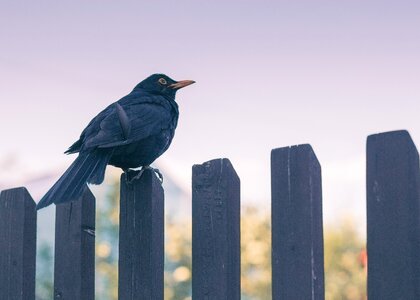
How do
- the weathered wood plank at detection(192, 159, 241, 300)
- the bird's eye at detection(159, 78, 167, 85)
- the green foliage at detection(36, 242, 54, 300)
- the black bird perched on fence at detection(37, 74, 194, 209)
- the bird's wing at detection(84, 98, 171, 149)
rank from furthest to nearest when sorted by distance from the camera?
the green foliage at detection(36, 242, 54, 300) → the bird's eye at detection(159, 78, 167, 85) → the bird's wing at detection(84, 98, 171, 149) → the black bird perched on fence at detection(37, 74, 194, 209) → the weathered wood plank at detection(192, 159, 241, 300)

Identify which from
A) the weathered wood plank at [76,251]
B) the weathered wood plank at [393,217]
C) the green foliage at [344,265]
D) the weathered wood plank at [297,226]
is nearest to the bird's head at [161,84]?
the weathered wood plank at [76,251]

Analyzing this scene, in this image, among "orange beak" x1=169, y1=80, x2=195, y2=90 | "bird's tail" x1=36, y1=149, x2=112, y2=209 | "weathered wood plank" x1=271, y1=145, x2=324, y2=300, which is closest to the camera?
"weathered wood plank" x1=271, y1=145, x2=324, y2=300

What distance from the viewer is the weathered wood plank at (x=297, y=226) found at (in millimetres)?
2686

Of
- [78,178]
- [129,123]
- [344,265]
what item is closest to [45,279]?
[344,265]

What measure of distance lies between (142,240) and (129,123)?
30.4 inches

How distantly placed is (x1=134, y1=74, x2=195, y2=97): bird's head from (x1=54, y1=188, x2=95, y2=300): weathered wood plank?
65.1 inches

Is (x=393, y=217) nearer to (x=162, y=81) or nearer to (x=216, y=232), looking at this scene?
(x=216, y=232)

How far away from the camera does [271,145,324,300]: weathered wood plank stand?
106 inches

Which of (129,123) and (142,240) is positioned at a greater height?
(129,123)

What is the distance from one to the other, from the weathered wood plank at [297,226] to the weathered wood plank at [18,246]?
1.62 meters

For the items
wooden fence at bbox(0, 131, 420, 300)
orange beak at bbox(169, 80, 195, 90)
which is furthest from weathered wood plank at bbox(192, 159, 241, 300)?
orange beak at bbox(169, 80, 195, 90)

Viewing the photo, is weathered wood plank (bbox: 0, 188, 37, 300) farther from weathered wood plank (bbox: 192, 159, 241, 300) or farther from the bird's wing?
weathered wood plank (bbox: 192, 159, 241, 300)

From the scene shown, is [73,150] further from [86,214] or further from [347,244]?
[347,244]

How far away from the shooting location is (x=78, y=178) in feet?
11.1
